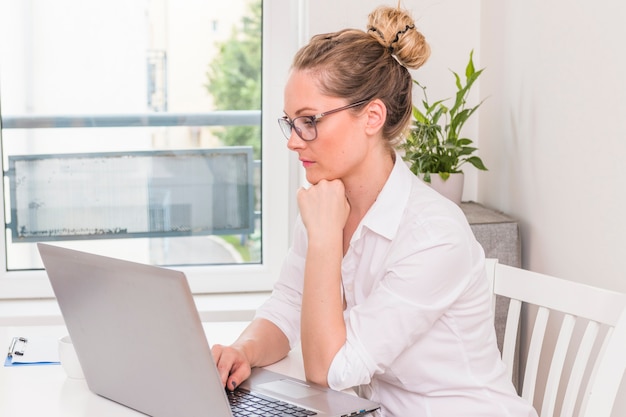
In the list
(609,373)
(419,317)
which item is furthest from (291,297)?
(609,373)

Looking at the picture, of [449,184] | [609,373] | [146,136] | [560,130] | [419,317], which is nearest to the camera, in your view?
[609,373]

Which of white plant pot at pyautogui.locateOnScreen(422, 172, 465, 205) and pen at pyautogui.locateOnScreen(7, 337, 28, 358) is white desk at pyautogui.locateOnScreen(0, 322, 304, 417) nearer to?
pen at pyautogui.locateOnScreen(7, 337, 28, 358)

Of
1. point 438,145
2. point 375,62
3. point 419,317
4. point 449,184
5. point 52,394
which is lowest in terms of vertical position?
point 52,394

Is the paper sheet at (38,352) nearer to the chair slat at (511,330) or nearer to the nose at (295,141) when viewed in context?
the nose at (295,141)

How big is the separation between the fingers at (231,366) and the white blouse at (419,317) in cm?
15

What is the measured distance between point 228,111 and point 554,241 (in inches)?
44.2

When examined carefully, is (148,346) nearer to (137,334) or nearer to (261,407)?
(137,334)

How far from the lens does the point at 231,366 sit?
1414 millimetres

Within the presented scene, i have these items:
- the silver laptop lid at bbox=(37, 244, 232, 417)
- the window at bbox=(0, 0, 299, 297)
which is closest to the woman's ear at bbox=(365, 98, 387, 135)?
the silver laptop lid at bbox=(37, 244, 232, 417)

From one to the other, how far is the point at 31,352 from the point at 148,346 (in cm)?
47

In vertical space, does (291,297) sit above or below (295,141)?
below

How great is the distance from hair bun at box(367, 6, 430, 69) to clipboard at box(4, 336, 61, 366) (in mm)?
813

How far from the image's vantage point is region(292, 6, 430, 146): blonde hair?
1510 millimetres

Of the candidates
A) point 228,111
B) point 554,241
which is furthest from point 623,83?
point 228,111
